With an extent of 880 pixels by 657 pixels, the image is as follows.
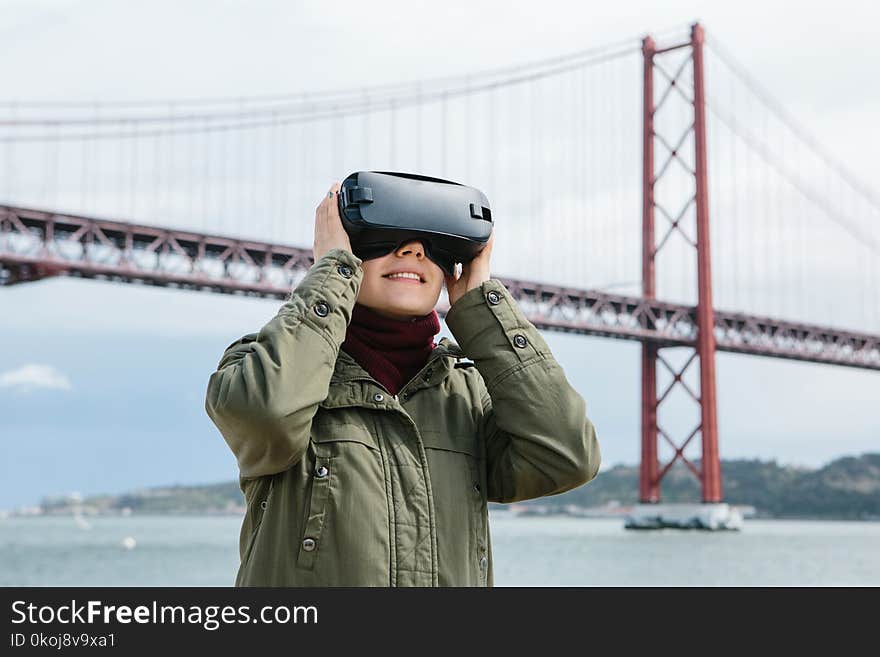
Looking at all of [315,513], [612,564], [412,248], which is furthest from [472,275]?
[612,564]

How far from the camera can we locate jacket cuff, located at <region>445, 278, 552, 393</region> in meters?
1.47

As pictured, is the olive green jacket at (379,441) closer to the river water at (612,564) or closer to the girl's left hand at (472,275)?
the girl's left hand at (472,275)

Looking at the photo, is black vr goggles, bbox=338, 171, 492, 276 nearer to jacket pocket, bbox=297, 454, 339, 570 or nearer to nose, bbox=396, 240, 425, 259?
nose, bbox=396, 240, 425, 259

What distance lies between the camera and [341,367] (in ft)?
4.78

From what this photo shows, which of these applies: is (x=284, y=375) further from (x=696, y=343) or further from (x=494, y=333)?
(x=696, y=343)

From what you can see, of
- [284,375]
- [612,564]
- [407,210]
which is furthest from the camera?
[612,564]

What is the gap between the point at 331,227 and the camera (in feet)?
4.86

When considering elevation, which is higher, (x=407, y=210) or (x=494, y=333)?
(x=407, y=210)

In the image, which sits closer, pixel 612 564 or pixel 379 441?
pixel 379 441

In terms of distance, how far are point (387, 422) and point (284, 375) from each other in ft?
0.46

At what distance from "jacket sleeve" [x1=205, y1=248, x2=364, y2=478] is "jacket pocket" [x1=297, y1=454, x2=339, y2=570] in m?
0.03

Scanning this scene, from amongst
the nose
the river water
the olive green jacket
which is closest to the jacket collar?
the olive green jacket
